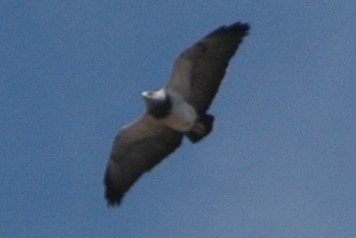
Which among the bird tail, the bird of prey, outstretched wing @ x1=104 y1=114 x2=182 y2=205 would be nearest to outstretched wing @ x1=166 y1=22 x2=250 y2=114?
the bird of prey

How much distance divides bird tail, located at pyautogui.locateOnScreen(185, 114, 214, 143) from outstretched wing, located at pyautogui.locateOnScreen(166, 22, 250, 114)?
0.95 feet

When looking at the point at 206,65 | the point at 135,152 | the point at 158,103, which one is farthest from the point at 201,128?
the point at 135,152

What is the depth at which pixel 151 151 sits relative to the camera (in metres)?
42.4

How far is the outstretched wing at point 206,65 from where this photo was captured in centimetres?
4081

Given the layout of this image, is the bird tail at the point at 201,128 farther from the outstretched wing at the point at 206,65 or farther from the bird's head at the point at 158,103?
the bird's head at the point at 158,103

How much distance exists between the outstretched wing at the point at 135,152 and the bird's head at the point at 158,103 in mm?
686

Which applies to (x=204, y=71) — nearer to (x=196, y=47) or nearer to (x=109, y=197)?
(x=196, y=47)

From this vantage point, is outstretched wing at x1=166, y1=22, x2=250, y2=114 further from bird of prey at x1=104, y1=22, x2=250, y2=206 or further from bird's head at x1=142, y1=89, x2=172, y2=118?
bird's head at x1=142, y1=89, x2=172, y2=118

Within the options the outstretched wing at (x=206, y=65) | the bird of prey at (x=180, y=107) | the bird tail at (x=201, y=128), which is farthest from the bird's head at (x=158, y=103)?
the bird tail at (x=201, y=128)

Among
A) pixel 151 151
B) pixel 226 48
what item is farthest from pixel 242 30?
pixel 151 151

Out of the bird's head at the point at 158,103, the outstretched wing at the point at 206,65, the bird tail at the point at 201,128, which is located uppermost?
the outstretched wing at the point at 206,65

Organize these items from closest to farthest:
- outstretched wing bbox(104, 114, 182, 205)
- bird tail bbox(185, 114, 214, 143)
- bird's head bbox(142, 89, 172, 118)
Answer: bird tail bbox(185, 114, 214, 143), bird's head bbox(142, 89, 172, 118), outstretched wing bbox(104, 114, 182, 205)

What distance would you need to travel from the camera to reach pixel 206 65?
1613 inches

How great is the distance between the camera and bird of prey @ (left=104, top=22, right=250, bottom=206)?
4084 cm
